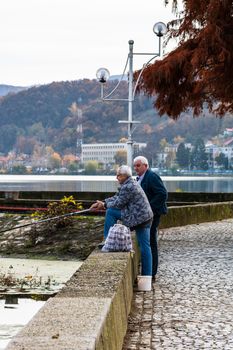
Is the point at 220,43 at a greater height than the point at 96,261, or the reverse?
the point at 220,43

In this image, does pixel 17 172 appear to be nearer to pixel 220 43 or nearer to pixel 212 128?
pixel 212 128

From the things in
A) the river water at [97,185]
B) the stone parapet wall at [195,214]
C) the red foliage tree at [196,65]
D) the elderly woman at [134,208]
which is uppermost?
the red foliage tree at [196,65]

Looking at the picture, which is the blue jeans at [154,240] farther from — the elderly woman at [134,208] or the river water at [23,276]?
the river water at [23,276]

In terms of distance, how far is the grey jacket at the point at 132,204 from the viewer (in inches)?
390

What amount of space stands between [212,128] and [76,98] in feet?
92.8

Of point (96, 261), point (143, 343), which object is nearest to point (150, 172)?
point (96, 261)

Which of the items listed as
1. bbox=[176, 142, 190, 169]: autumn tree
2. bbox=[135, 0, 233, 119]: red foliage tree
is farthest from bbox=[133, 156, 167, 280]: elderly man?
bbox=[176, 142, 190, 169]: autumn tree

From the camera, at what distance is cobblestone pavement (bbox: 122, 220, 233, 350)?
7.10 meters

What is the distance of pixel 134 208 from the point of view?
1003 centimetres

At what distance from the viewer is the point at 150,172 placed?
10891 millimetres

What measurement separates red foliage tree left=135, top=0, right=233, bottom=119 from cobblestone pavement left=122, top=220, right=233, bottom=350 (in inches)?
149

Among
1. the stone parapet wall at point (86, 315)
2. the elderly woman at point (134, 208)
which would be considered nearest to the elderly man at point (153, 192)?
the elderly woman at point (134, 208)

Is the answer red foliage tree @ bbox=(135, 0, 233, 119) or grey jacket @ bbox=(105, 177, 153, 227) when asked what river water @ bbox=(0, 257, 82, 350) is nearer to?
grey jacket @ bbox=(105, 177, 153, 227)

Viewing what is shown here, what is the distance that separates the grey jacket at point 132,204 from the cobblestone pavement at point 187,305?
878 millimetres
